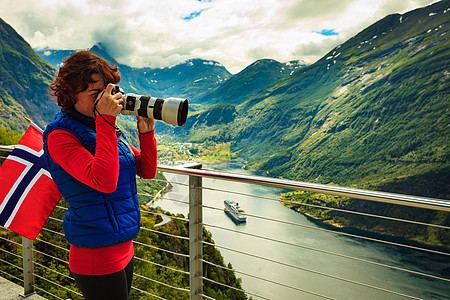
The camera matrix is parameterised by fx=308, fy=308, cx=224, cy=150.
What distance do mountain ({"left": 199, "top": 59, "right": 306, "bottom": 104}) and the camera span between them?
6283 inches

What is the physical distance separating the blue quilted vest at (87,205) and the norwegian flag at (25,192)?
615mm

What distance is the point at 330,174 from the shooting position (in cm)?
6825

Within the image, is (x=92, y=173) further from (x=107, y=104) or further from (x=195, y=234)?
(x=195, y=234)

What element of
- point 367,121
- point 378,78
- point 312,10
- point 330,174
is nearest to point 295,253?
point 330,174

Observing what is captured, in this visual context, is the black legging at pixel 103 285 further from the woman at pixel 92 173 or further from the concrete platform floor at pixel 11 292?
the concrete platform floor at pixel 11 292

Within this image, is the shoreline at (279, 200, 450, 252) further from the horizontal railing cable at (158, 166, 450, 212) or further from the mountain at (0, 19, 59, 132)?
the mountain at (0, 19, 59, 132)

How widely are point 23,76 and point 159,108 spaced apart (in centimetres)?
9502

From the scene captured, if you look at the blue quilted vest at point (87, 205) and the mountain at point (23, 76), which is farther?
the mountain at point (23, 76)

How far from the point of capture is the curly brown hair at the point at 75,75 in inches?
32.7

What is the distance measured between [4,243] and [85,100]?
9.64 feet

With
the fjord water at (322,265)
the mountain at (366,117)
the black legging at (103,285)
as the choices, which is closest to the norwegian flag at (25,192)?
the black legging at (103,285)

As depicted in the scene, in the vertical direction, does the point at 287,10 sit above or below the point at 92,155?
above

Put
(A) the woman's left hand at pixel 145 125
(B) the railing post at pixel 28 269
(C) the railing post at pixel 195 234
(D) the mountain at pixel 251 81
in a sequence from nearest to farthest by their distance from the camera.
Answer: (A) the woman's left hand at pixel 145 125, (C) the railing post at pixel 195 234, (B) the railing post at pixel 28 269, (D) the mountain at pixel 251 81

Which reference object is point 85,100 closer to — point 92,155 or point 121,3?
point 92,155
